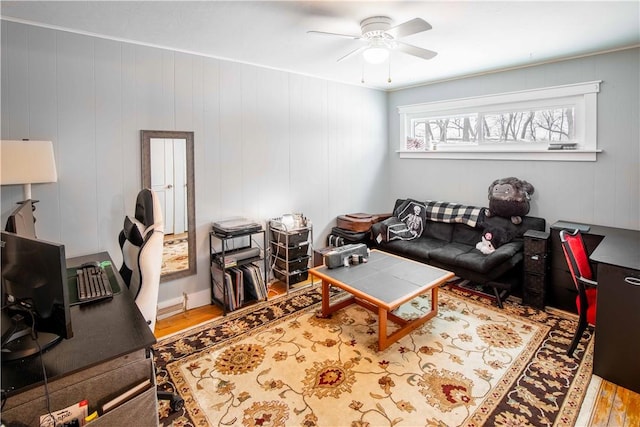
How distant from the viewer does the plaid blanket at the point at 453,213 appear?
406 centimetres

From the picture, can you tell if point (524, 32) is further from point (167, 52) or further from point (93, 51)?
point (93, 51)

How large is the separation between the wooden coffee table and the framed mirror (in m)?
1.26

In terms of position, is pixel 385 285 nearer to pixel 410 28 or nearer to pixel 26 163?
pixel 410 28

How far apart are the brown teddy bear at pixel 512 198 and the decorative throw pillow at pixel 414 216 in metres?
0.84

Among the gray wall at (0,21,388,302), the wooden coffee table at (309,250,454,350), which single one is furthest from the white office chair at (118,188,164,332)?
the wooden coffee table at (309,250,454,350)

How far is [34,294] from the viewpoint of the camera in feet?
4.26

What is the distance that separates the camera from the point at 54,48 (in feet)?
8.24

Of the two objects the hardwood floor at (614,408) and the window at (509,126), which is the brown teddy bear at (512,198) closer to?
the window at (509,126)

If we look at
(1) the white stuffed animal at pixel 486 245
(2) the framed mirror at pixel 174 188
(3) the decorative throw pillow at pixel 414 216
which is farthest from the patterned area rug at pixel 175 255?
(1) the white stuffed animal at pixel 486 245

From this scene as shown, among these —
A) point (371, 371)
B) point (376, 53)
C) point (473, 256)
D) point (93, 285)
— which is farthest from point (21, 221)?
point (473, 256)

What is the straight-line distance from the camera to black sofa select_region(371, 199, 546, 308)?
3373 mm

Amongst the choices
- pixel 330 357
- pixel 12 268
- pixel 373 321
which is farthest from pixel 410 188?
pixel 12 268

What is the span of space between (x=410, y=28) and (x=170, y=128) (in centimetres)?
218

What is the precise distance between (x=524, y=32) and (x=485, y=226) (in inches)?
79.6
